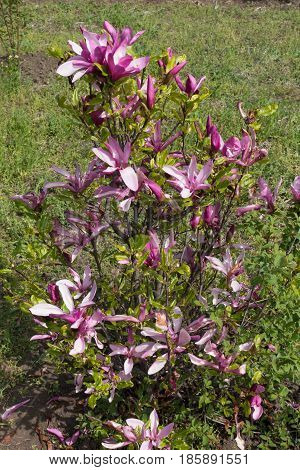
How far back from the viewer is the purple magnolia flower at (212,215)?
7.50 ft

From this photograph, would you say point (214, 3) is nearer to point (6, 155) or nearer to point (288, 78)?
point (288, 78)

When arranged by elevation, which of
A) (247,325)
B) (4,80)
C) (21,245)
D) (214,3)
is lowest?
(214,3)

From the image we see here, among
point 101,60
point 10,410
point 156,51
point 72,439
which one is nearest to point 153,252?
point 101,60

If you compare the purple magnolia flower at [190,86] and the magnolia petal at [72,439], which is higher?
the purple magnolia flower at [190,86]

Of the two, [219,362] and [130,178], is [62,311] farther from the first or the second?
[219,362]

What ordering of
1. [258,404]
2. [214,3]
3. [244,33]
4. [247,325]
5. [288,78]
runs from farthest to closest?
[214,3]
[244,33]
[288,78]
[247,325]
[258,404]

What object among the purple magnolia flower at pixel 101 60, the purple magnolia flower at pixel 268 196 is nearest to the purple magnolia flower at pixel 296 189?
the purple magnolia flower at pixel 268 196

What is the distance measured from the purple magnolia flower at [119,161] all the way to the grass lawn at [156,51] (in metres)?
0.84

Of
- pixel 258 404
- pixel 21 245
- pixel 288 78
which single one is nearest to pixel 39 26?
pixel 288 78

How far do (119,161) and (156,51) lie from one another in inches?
236

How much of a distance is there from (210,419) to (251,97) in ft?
13.9

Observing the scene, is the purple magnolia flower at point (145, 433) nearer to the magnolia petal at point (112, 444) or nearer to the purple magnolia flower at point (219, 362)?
the magnolia petal at point (112, 444)

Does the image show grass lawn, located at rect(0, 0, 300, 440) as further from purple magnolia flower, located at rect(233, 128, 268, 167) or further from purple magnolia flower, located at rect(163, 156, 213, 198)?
purple magnolia flower, located at rect(163, 156, 213, 198)

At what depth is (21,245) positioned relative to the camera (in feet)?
8.06
